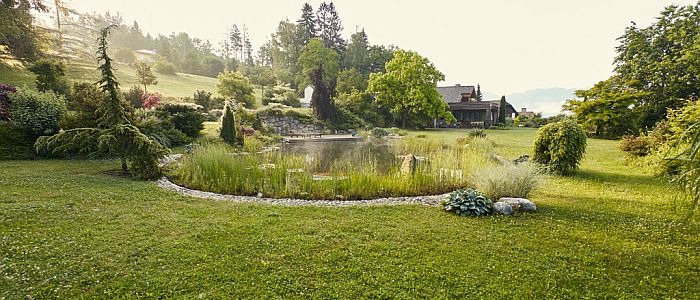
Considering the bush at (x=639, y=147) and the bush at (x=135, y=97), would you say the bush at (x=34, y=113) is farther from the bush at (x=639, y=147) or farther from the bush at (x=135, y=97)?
the bush at (x=639, y=147)

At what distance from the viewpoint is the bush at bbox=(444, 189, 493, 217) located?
183 inches

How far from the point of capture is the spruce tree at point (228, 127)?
12055 mm

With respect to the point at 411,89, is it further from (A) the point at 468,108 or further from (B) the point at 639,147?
(B) the point at 639,147

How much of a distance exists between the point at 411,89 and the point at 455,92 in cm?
1207

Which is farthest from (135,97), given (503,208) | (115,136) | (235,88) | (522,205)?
(522,205)

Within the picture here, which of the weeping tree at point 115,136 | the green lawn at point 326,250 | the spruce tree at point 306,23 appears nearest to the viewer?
the green lawn at point 326,250

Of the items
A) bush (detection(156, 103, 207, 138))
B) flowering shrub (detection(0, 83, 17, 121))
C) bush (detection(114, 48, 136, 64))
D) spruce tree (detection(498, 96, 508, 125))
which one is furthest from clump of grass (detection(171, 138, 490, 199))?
bush (detection(114, 48, 136, 64))

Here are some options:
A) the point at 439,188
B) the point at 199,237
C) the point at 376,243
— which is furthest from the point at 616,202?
the point at 199,237

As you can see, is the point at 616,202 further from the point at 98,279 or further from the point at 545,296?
the point at 98,279

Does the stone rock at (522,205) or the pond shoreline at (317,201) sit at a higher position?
the stone rock at (522,205)

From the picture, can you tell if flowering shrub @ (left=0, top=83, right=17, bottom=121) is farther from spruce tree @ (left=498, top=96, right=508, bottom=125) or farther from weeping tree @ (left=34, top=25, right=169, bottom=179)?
spruce tree @ (left=498, top=96, right=508, bottom=125)

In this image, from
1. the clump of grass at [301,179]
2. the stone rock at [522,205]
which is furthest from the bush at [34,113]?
the stone rock at [522,205]

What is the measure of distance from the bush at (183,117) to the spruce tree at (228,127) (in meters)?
2.07

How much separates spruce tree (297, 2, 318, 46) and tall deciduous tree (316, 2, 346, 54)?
4.41ft
